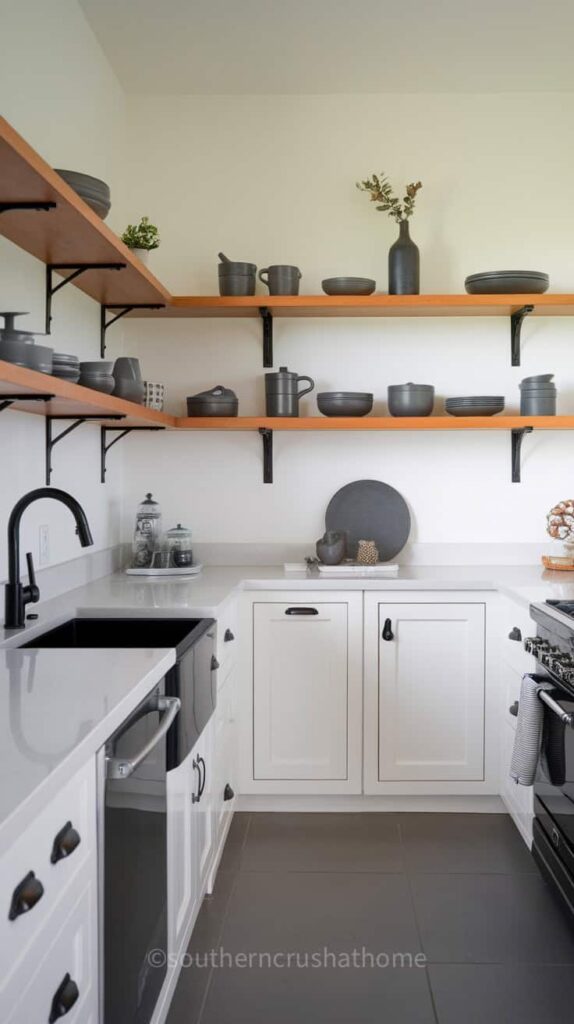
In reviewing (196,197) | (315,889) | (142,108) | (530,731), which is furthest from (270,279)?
(315,889)

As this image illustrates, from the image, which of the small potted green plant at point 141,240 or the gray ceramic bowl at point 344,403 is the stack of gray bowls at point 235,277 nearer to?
the small potted green plant at point 141,240

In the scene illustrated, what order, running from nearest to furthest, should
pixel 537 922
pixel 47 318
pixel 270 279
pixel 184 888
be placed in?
pixel 184 888 → pixel 537 922 → pixel 47 318 → pixel 270 279

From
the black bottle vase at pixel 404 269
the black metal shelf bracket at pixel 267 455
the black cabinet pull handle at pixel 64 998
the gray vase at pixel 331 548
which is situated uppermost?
the black bottle vase at pixel 404 269

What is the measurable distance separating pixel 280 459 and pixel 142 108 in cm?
148

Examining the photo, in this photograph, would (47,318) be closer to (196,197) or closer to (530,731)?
(196,197)

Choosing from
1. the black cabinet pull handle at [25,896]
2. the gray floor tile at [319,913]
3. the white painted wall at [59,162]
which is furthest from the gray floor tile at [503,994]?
the white painted wall at [59,162]

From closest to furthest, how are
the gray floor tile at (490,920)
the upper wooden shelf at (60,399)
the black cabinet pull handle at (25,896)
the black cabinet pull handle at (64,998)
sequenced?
the black cabinet pull handle at (25,896)
the black cabinet pull handle at (64,998)
the upper wooden shelf at (60,399)
the gray floor tile at (490,920)

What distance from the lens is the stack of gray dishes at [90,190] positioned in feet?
7.13

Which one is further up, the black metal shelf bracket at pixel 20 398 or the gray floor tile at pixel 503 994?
the black metal shelf bracket at pixel 20 398

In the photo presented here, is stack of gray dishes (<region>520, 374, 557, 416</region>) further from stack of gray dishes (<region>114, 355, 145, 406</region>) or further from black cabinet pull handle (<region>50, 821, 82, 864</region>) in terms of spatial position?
black cabinet pull handle (<region>50, 821, 82, 864</region>)

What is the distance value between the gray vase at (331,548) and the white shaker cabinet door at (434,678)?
0.32 metres

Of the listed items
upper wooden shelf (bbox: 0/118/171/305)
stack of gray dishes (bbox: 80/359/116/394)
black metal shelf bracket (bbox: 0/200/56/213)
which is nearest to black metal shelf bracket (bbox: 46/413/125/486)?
stack of gray dishes (bbox: 80/359/116/394)

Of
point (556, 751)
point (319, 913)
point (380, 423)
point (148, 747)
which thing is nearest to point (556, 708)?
point (556, 751)

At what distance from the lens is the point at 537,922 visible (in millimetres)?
2332
